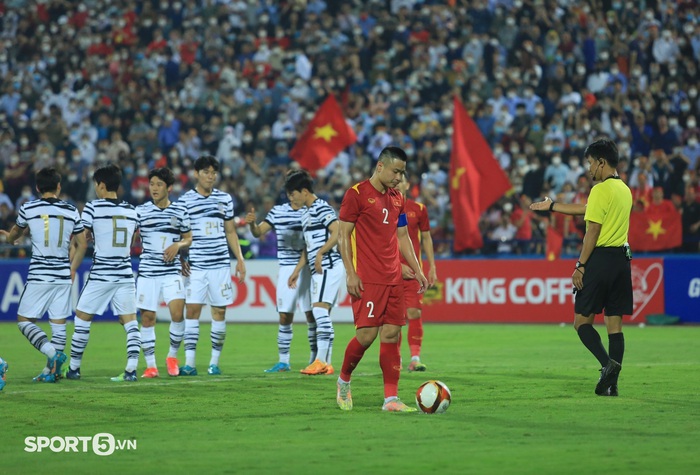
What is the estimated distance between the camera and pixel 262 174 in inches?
1091

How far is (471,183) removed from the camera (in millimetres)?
23484

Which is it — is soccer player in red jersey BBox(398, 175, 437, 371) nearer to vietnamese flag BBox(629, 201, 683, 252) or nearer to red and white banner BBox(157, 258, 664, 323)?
red and white banner BBox(157, 258, 664, 323)

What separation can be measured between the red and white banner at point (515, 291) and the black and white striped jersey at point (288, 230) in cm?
949

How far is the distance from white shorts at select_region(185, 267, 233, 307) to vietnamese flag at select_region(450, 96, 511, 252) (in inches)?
401

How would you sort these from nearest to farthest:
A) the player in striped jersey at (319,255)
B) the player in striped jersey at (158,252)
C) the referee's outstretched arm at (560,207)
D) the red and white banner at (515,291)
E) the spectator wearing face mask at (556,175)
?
the referee's outstretched arm at (560,207) → the player in striped jersey at (158,252) → the player in striped jersey at (319,255) → the red and white banner at (515,291) → the spectator wearing face mask at (556,175)

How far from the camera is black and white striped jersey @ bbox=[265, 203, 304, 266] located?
14758mm

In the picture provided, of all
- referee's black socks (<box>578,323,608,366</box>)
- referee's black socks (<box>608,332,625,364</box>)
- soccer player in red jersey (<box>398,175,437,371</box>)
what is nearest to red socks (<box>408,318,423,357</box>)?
Answer: soccer player in red jersey (<box>398,175,437,371</box>)

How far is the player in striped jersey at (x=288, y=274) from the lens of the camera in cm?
1463

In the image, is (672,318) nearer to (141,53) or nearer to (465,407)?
(465,407)

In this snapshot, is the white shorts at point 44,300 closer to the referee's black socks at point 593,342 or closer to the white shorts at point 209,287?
the white shorts at point 209,287

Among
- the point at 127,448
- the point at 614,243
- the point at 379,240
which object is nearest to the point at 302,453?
the point at 127,448

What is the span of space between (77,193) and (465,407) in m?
20.3

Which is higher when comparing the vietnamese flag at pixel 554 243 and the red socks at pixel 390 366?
the vietnamese flag at pixel 554 243

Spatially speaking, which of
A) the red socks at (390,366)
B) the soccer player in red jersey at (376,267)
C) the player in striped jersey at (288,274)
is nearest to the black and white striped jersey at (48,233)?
the player in striped jersey at (288,274)
